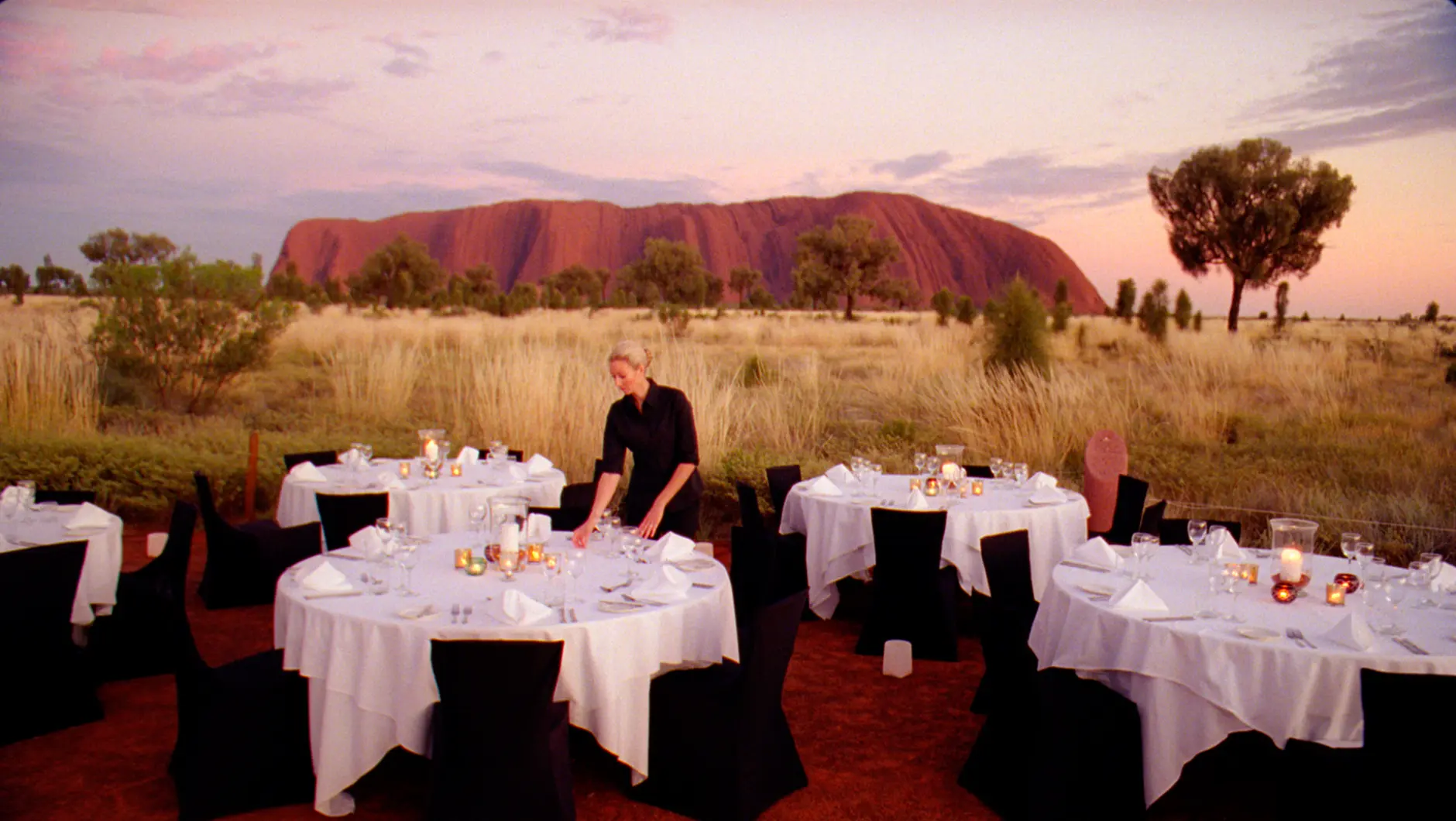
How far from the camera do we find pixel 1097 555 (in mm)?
4176

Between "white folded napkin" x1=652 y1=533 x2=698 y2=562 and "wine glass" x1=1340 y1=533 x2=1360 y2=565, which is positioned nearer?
"wine glass" x1=1340 y1=533 x2=1360 y2=565

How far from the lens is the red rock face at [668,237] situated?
5178cm

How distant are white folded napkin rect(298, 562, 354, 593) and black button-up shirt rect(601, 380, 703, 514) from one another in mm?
1631

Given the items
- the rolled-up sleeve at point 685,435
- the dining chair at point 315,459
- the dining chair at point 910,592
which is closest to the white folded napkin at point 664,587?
the rolled-up sleeve at point 685,435

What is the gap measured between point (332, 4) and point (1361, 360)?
15918mm

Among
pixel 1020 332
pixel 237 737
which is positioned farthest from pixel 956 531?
pixel 1020 332

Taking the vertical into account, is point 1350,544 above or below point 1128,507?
above

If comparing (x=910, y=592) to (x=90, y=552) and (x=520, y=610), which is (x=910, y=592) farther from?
(x=90, y=552)

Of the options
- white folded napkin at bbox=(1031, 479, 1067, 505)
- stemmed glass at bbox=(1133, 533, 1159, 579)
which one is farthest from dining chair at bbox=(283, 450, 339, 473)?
stemmed glass at bbox=(1133, 533, 1159, 579)

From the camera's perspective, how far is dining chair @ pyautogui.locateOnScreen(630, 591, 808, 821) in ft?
11.3

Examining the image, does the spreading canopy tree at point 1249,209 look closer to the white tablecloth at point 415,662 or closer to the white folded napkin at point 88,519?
the white tablecloth at point 415,662

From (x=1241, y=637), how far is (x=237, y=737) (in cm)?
335

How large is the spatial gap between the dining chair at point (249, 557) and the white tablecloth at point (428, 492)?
15 centimetres

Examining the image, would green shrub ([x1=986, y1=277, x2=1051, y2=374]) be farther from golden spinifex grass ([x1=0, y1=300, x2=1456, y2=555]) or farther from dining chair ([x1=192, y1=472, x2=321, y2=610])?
dining chair ([x1=192, y1=472, x2=321, y2=610])
